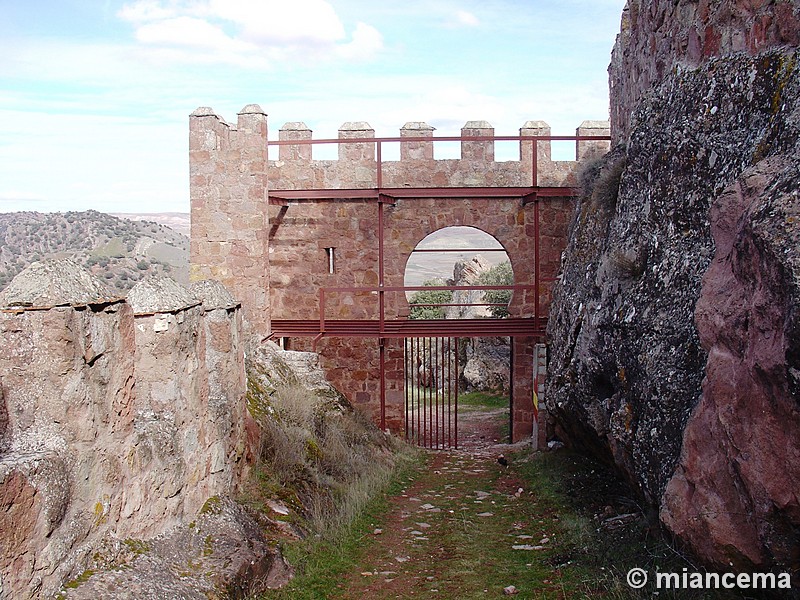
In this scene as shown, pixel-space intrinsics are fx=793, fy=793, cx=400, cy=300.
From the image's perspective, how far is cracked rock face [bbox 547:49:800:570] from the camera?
3805mm

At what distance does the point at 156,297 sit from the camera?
16.6 feet

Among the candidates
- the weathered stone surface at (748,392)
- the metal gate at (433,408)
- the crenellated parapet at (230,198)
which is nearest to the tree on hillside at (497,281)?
the metal gate at (433,408)

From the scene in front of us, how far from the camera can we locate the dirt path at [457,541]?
5.63 meters

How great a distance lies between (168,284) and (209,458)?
4.49 feet

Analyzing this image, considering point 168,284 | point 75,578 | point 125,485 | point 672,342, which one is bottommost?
point 75,578

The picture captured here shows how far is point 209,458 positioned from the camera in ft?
19.1

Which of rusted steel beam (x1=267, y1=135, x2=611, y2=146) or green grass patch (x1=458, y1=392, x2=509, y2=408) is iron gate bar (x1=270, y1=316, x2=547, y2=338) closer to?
rusted steel beam (x1=267, y1=135, x2=611, y2=146)

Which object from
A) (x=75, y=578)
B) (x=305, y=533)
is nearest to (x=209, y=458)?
(x=305, y=533)

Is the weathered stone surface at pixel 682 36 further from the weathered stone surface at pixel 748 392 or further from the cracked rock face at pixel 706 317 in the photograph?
the weathered stone surface at pixel 748 392

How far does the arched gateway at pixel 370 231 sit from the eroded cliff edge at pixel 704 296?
4.69 metres

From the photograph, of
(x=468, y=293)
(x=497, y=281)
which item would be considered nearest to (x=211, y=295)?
(x=468, y=293)

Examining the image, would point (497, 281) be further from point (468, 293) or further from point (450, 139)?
point (450, 139)

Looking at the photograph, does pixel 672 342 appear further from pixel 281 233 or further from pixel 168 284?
pixel 281 233

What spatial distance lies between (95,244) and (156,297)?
29985 millimetres
